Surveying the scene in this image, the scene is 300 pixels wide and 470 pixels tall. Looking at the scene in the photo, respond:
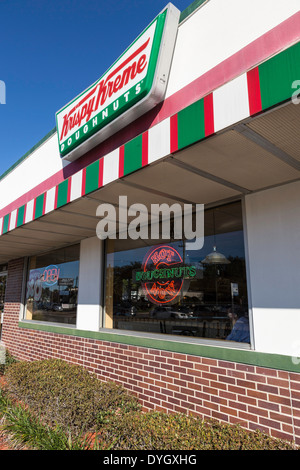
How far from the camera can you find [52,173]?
653cm

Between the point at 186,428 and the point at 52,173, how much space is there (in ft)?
17.5

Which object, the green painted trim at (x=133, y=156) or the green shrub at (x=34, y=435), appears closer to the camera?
the green painted trim at (x=133, y=156)

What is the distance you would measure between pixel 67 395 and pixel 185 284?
7.92 ft

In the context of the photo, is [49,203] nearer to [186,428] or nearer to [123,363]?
[123,363]

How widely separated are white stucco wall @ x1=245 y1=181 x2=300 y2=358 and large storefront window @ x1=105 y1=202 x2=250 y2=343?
0.90 feet

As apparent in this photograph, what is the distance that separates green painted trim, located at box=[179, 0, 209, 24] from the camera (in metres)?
3.86

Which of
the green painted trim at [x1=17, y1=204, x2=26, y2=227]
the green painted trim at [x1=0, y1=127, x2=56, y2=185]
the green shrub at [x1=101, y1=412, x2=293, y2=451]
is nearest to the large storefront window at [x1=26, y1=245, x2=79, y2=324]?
the green painted trim at [x1=17, y1=204, x2=26, y2=227]

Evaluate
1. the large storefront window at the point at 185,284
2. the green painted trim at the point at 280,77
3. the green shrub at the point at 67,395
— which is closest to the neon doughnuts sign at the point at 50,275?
the large storefront window at the point at 185,284

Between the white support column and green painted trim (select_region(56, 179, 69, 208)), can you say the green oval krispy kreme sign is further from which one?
the white support column

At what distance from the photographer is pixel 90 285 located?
6.69 meters

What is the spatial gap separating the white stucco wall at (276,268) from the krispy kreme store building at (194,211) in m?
0.01

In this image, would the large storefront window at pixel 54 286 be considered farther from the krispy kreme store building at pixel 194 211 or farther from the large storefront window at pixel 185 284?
the large storefront window at pixel 185 284

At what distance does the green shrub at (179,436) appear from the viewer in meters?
2.81

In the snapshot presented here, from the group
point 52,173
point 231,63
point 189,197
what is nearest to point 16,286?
point 52,173
